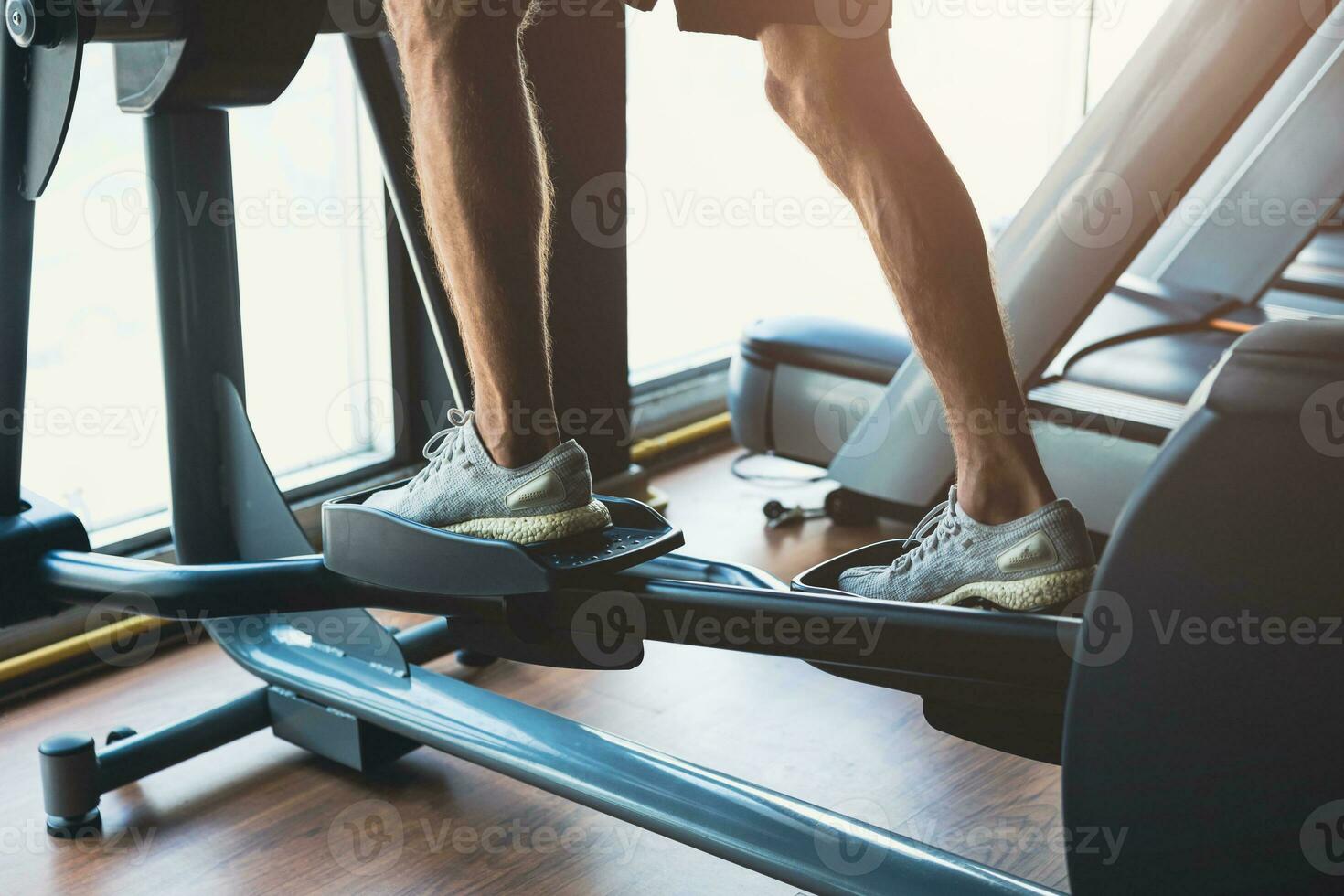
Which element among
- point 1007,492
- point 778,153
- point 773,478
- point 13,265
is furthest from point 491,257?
point 778,153

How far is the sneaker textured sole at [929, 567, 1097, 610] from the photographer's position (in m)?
1.18

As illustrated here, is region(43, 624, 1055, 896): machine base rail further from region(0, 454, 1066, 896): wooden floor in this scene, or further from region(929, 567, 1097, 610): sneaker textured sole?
region(929, 567, 1097, 610): sneaker textured sole

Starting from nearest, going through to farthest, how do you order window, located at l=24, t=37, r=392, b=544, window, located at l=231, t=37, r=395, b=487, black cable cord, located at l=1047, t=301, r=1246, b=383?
window, located at l=24, t=37, r=392, b=544
window, located at l=231, t=37, r=395, b=487
black cable cord, located at l=1047, t=301, r=1246, b=383

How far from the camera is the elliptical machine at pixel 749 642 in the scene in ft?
2.90

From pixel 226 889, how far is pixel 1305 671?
118 centimetres

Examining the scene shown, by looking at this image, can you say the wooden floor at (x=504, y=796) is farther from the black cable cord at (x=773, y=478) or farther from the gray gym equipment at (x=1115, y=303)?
the black cable cord at (x=773, y=478)

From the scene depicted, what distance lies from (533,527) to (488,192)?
1.08ft

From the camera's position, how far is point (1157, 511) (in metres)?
0.91

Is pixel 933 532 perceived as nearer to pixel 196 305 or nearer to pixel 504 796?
pixel 504 796

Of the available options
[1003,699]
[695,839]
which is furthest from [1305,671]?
[695,839]

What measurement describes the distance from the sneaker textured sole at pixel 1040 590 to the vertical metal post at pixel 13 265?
3.83 ft

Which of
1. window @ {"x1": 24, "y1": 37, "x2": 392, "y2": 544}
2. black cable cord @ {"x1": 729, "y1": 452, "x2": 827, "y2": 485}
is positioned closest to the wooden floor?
window @ {"x1": 24, "y1": 37, "x2": 392, "y2": 544}

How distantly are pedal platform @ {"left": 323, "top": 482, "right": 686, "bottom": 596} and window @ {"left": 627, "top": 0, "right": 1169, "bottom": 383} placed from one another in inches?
58.2

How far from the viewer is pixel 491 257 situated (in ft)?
4.13
